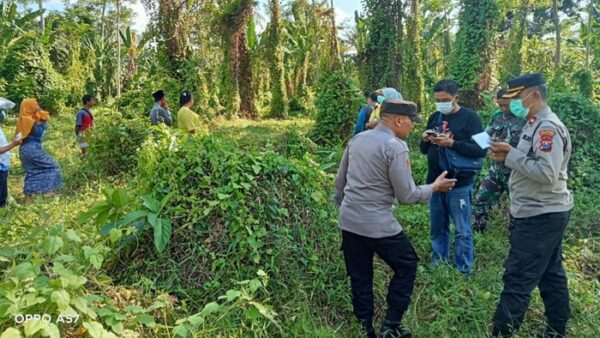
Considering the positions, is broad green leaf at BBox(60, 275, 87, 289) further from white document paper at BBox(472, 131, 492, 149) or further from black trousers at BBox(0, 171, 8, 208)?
black trousers at BBox(0, 171, 8, 208)

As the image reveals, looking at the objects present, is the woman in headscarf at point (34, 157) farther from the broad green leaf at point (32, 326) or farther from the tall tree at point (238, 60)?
the tall tree at point (238, 60)

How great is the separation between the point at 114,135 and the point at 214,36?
10192 mm

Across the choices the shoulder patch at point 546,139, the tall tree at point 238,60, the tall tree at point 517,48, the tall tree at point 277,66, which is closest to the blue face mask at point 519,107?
the shoulder patch at point 546,139

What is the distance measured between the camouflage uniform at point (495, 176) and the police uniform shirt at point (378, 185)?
182 centimetres

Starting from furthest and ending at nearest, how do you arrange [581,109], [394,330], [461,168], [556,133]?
[581,109] < [461,168] < [394,330] < [556,133]

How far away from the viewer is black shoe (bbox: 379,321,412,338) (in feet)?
10.2

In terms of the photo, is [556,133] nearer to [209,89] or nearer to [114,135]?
[114,135]

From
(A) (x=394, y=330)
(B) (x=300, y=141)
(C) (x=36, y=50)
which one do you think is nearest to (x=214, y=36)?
(C) (x=36, y=50)

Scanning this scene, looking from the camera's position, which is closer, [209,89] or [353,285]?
[353,285]

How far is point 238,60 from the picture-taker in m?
16.4

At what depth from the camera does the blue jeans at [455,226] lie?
4.01 meters

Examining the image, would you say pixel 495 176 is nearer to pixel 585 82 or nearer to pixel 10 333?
pixel 10 333

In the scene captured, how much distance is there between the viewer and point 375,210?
3051mm

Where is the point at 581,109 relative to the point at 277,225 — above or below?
above
